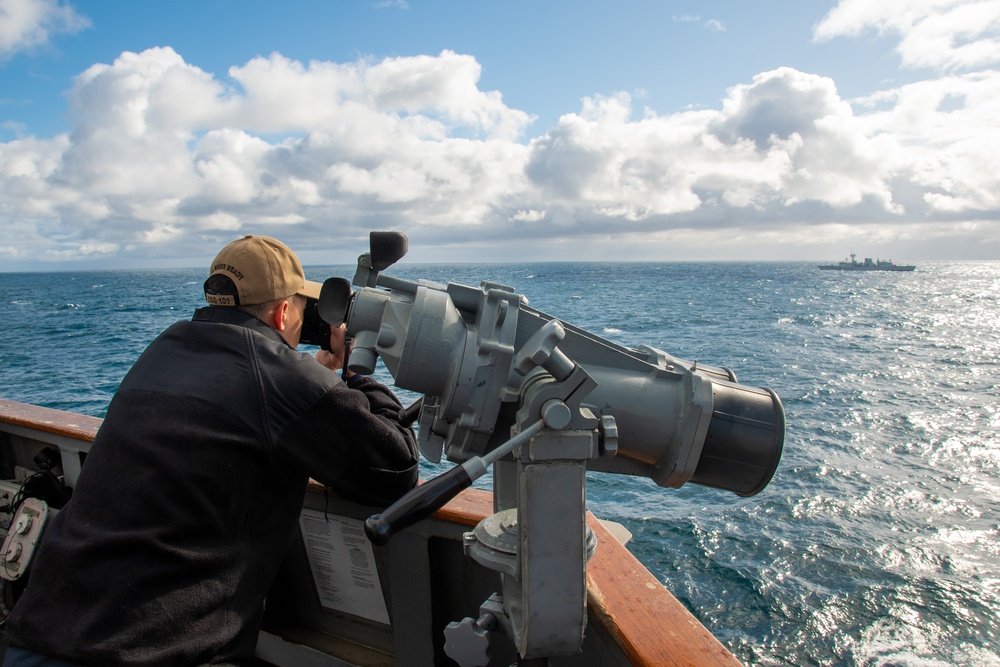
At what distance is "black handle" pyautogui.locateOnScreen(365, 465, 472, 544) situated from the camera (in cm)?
116

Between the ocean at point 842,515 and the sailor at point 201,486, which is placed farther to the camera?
the ocean at point 842,515

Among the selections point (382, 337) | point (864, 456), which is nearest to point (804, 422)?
point (864, 456)

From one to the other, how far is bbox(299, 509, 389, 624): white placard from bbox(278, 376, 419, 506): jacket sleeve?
2.35 feet

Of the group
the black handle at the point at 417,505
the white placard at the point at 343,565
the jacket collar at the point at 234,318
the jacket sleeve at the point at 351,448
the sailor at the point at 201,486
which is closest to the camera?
the black handle at the point at 417,505

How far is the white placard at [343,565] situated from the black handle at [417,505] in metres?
1.25

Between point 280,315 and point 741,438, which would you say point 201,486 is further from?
point 741,438

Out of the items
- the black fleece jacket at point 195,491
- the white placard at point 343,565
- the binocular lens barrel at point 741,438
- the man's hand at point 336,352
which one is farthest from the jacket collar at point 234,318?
the binocular lens barrel at point 741,438

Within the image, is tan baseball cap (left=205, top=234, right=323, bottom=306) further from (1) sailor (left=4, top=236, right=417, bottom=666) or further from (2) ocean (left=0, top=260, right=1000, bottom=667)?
(2) ocean (left=0, top=260, right=1000, bottom=667)

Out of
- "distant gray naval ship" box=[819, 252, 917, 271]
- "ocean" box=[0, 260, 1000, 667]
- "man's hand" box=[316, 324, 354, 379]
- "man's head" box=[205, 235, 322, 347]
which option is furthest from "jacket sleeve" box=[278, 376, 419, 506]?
"distant gray naval ship" box=[819, 252, 917, 271]

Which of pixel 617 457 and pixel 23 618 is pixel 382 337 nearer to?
pixel 617 457

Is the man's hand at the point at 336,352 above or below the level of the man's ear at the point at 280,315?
below

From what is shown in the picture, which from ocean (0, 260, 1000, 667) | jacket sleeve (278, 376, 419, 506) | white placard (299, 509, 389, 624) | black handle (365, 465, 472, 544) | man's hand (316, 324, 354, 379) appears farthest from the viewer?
ocean (0, 260, 1000, 667)

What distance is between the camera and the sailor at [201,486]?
56.7 inches

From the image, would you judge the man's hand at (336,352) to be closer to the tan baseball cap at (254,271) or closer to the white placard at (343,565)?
the tan baseball cap at (254,271)
